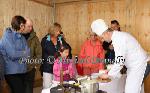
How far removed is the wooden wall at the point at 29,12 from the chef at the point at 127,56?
2003 mm

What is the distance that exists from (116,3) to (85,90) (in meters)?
3.08

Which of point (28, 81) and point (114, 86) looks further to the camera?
point (28, 81)

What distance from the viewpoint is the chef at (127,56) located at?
2.41 metres

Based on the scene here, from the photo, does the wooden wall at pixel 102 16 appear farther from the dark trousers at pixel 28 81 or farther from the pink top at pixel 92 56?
the dark trousers at pixel 28 81

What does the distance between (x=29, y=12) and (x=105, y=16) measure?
1.53 meters

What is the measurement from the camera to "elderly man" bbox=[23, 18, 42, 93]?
10.3 feet

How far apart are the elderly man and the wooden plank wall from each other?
6.32ft

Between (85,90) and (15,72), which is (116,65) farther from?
(15,72)

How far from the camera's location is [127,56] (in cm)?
249

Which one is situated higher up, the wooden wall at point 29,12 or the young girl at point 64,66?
the wooden wall at point 29,12

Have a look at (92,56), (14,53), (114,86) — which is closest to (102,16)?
(92,56)

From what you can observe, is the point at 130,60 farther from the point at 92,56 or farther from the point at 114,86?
the point at 92,56

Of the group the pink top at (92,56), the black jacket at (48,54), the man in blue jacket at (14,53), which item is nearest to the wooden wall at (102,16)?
the pink top at (92,56)

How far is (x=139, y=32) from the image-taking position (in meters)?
4.69
